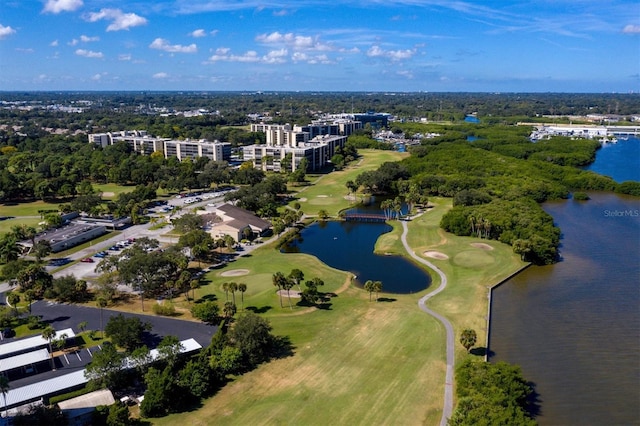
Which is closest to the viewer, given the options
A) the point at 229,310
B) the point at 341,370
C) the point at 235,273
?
the point at 341,370

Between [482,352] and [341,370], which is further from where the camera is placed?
[482,352]

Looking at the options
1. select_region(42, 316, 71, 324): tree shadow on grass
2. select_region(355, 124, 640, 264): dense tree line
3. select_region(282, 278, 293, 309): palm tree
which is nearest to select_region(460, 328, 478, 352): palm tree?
select_region(282, 278, 293, 309): palm tree

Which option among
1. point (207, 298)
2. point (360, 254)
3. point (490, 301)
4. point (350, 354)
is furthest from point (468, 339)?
point (360, 254)

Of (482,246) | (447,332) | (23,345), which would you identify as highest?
(482,246)

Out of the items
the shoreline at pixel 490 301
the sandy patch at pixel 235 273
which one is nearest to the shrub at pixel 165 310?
the sandy patch at pixel 235 273

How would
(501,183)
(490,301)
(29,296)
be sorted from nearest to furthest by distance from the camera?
1. (29,296)
2. (490,301)
3. (501,183)

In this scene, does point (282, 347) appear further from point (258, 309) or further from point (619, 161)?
point (619, 161)

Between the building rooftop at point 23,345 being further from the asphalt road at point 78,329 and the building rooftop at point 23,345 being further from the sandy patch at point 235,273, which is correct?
the sandy patch at point 235,273

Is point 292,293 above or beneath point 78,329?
above
